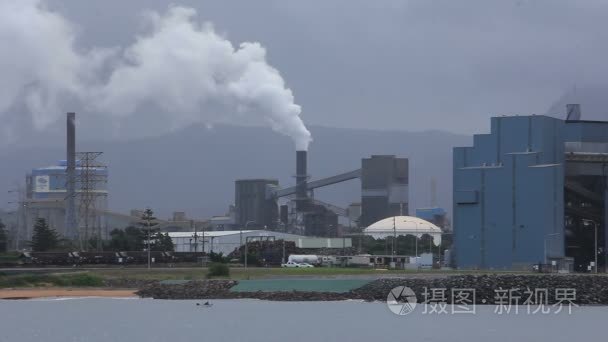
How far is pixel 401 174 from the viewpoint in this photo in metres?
199

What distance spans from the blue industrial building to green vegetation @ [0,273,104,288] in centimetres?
3678

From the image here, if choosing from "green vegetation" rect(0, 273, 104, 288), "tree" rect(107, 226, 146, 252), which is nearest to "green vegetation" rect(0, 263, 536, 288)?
"green vegetation" rect(0, 273, 104, 288)

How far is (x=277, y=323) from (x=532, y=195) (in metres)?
53.5

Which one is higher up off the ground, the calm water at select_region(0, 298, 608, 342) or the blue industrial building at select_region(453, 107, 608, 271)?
the blue industrial building at select_region(453, 107, 608, 271)

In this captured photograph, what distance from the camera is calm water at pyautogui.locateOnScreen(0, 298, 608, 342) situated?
4947 centimetres

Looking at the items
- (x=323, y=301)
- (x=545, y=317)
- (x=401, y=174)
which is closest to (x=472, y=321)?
(x=545, y=317)

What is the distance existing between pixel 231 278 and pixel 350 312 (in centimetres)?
2522

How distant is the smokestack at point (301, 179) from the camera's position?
633ft

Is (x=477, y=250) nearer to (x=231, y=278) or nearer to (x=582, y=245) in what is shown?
(x=582, y=245)

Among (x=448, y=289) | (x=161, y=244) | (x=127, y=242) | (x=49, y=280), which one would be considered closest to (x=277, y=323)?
(x=448, y=289)

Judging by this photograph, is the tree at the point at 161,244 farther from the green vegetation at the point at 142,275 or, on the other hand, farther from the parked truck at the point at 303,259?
the green vegetation at the point at 142,275

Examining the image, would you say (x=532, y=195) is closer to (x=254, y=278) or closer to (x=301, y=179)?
(x=254, y=278)

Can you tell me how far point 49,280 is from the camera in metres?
85.9

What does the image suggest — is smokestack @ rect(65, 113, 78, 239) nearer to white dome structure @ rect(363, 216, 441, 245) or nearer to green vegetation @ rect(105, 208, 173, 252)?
green vegetation @ rect(105, 208, 173, 252)
